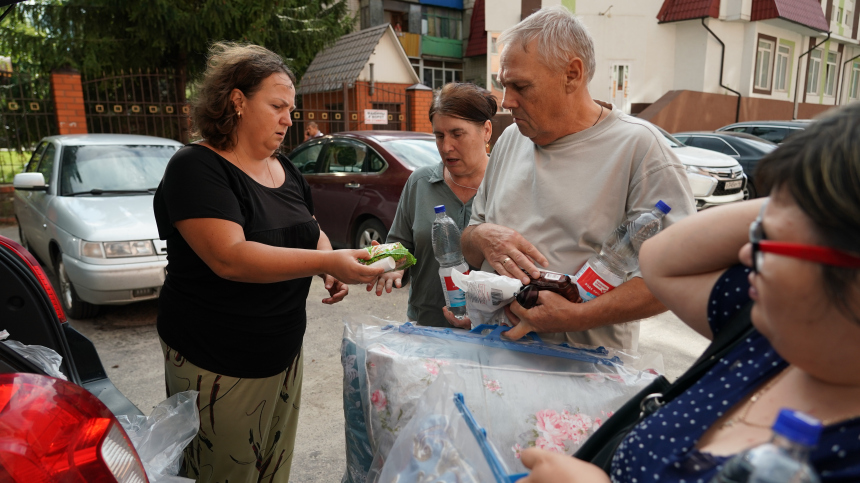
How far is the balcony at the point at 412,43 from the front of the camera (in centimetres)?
2462

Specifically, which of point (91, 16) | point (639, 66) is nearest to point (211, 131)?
point (91, 16)

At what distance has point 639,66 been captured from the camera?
60.1 ft

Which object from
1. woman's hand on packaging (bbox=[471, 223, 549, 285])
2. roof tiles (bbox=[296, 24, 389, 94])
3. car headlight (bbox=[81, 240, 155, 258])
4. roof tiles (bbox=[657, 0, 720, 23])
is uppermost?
roof tiles (bbox=[657, 0, 720, 23])

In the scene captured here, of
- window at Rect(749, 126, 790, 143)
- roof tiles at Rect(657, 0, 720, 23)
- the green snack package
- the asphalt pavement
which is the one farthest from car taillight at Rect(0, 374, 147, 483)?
roof tiles at Rect(657, 0, 720, 23)

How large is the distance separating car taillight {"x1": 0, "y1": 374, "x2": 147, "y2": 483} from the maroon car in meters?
4.74

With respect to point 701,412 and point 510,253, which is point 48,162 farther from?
point 701,412

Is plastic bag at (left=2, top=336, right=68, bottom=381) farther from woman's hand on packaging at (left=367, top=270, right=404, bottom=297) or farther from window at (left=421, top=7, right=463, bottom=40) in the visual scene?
window at (left=421, top=7, right=463, bottom=40)

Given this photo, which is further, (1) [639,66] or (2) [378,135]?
(1) [639,66]

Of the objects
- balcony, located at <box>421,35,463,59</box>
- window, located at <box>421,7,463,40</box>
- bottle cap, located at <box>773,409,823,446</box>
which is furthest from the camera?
window, located at <box>421,7,463,40</box>

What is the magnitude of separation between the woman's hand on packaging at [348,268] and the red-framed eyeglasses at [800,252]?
1.27 metres

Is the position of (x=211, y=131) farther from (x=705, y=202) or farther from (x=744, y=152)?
(x=744, y=152)

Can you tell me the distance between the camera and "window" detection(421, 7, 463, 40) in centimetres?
2545

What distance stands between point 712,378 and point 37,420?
1232 millimetres

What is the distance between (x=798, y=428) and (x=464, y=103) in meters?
2.16
